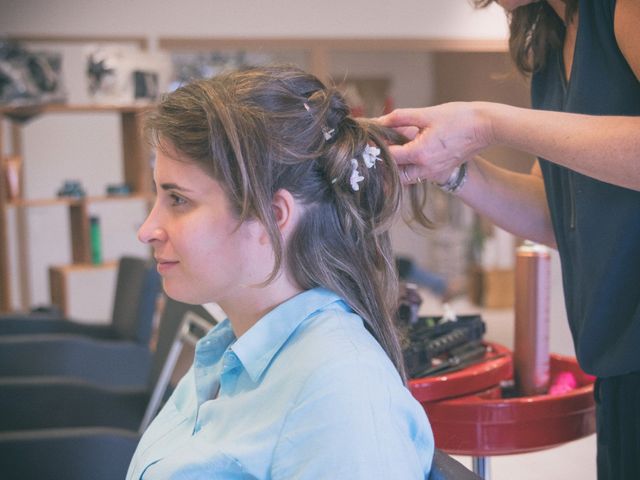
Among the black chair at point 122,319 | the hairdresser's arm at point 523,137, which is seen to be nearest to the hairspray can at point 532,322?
the hairdresser's arm at point 523,137

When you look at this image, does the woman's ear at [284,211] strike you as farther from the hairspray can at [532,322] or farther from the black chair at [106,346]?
the black chair at [106,346]

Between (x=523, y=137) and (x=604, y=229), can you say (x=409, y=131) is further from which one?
(x=604, y=229)

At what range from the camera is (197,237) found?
1112 mm

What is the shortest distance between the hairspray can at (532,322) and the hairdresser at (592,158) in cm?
14

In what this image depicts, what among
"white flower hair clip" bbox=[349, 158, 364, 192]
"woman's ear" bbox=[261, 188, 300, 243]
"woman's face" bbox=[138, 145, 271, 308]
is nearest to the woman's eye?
"woman's face" bbox=[138, 145, 271, 308]

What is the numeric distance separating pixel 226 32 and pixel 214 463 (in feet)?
16.6

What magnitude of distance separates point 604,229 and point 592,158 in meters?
0.16

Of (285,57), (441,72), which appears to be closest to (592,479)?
(285,57)

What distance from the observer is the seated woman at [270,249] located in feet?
3.31

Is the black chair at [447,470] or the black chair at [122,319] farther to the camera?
the black chair at [122,319]

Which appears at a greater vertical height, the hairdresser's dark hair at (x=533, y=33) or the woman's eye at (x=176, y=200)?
the hairdresser's dark hair at (x=533, y=33)

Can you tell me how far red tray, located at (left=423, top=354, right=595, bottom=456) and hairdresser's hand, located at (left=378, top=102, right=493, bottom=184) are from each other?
366 millimetres

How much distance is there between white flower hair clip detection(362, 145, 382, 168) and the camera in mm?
1175

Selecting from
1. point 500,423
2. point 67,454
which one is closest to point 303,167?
point 500,423
